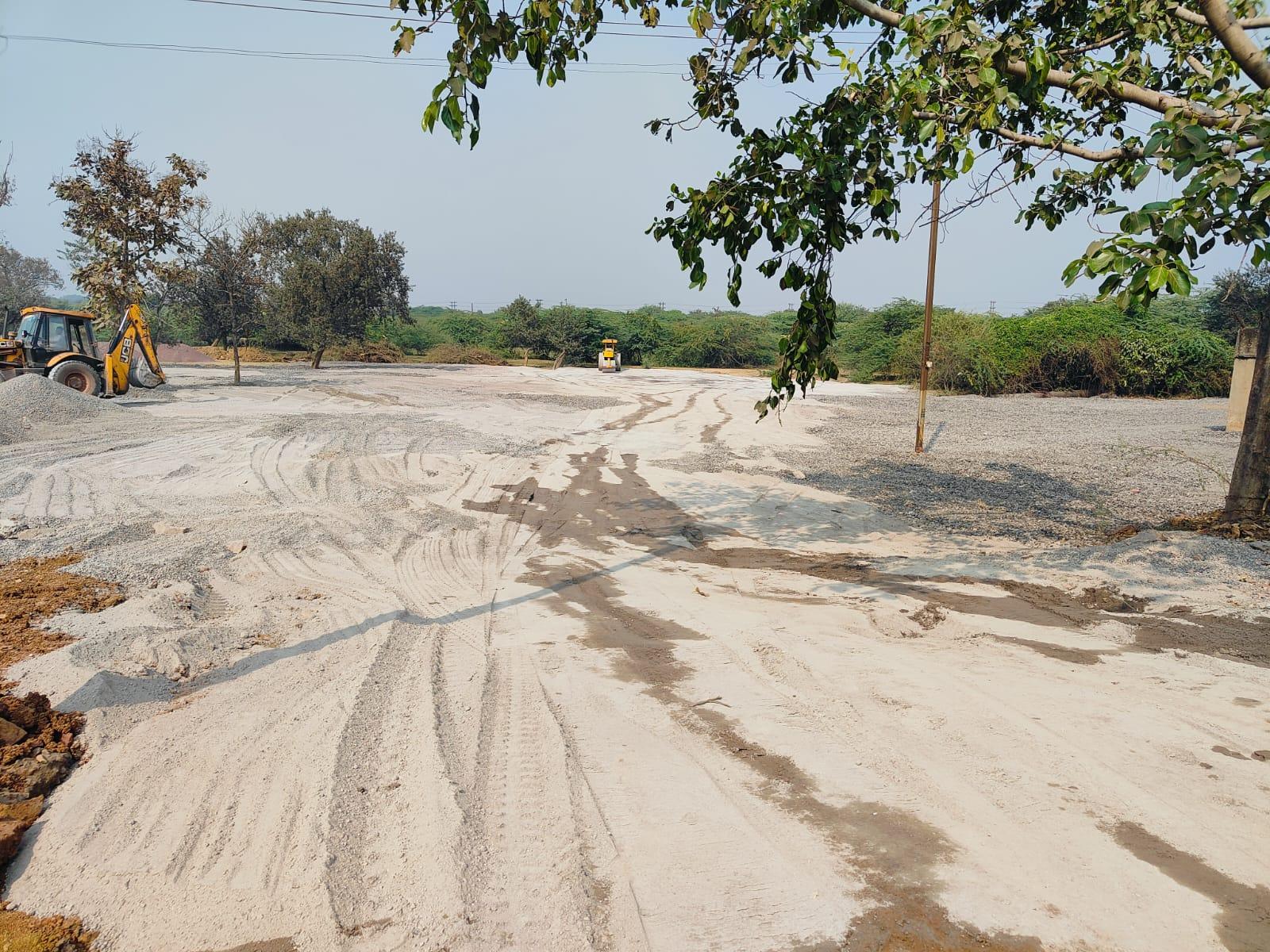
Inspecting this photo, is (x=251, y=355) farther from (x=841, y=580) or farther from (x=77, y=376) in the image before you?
(x=841, y=580)

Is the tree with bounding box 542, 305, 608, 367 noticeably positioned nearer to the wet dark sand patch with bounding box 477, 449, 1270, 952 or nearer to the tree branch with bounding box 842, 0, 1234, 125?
the wet dark sand patch with bounding box 477, 449, 1270, 952

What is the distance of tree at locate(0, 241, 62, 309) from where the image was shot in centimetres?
5325

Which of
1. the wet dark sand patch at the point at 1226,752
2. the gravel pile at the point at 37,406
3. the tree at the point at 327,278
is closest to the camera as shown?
the wet dark sand patch at the point at 1226,752

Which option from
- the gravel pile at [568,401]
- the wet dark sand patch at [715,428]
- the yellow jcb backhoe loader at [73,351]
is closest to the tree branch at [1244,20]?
the wet dark sand patch at [715,428]

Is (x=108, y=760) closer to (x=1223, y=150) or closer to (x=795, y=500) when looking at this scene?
(x=1223, y=150)

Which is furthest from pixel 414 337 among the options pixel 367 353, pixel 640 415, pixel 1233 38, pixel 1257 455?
pixel 1233 38

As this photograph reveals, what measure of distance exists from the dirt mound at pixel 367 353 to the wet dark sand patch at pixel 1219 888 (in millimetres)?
42654

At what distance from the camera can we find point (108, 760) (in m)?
3.75

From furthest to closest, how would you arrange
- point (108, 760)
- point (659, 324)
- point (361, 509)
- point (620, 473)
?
point (659, 324) → point (620, 473) → point (361, 509) → point (108, 760)

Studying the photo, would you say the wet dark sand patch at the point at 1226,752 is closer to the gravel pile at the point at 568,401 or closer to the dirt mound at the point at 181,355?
the gravel pile at the point at 568,401

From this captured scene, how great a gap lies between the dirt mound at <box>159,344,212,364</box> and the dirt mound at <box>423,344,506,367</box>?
1163 cm

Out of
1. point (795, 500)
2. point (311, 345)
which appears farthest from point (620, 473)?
point (311, 345)

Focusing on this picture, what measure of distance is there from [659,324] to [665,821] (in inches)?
1980

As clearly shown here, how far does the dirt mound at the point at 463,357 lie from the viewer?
4647cm
